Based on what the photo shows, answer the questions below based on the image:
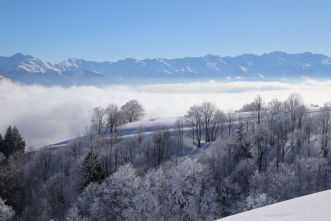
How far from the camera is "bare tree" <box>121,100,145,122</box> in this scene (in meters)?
177

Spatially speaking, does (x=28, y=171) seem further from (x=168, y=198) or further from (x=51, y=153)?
(x=168, y=198)

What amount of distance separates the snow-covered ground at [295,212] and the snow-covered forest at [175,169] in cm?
3489

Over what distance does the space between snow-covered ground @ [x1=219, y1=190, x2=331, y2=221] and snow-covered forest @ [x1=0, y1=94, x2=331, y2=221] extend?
34.9 m

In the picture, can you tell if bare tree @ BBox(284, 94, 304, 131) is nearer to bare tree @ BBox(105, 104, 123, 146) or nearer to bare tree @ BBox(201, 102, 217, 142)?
bare tree @ BBox(201, 102, 217, 142)

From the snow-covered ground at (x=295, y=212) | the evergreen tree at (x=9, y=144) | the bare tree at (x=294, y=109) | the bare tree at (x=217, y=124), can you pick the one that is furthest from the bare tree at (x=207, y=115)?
the snow-covered ground at (x=295, y=212)

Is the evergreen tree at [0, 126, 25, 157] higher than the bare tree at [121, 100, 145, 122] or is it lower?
lower

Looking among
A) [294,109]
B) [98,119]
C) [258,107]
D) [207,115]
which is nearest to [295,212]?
[207,115]

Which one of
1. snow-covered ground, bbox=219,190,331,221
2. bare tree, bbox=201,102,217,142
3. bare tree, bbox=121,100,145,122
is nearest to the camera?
snow-covered ground, bbox=219,190,331,221

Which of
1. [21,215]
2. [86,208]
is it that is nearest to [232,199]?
[86,208]

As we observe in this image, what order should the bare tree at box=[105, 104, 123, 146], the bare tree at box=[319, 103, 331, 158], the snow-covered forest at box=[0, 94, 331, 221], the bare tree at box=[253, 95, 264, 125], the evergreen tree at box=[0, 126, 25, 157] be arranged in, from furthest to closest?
the bare tree at box=[105, 104, 123, 146] < the bare tree at box=[253, 95, 264, 125] < the evergreen tree at box=[0, 126, 25, 157] < the bare tree at box=[319, 103, 331, 158] < the snow-covered forest at box=[0, 94, 331, 221]

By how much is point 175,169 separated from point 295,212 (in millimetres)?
57479

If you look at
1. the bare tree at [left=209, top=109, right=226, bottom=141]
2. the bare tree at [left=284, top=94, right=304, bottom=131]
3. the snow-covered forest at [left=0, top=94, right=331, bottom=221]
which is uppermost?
the bare tree at [left=284, top=94, right=304, bottom=131]

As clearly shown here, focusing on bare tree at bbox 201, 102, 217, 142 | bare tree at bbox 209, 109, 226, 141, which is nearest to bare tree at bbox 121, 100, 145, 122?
bare tree at bbox 201, 102, 217, 142

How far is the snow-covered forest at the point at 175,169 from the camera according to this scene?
63141 mm
